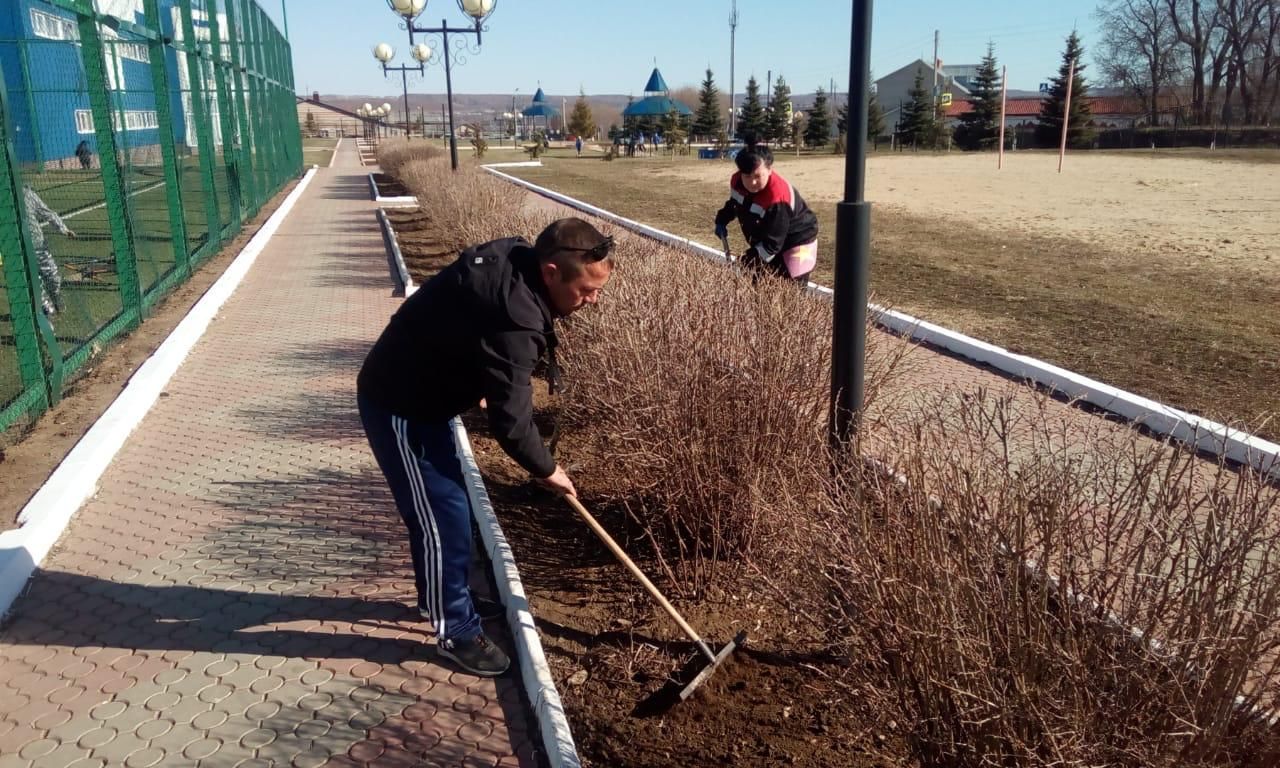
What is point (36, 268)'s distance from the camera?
5816mm

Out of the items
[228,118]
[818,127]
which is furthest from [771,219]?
[818,127]

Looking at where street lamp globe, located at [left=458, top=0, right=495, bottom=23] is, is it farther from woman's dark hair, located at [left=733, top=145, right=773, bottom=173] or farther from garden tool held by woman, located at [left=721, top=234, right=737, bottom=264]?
woman's dark hair, located at [left=733, top=145, right=773, bottom=173]

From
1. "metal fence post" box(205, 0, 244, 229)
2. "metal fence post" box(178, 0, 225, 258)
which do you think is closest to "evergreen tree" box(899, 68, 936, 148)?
"metal fence post" box(205, 0, 244, 229)

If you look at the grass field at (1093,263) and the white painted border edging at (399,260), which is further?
the white painted border edging at (399,260)

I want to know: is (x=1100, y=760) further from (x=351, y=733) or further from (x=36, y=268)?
(x=36, y=268)

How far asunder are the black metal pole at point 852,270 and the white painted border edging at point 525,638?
1.31 meters

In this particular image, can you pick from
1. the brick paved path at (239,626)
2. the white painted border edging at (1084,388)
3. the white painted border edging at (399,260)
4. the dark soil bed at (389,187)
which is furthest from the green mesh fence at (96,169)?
the dark soil bed at (389,187)

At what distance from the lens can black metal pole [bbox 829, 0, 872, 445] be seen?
339cm

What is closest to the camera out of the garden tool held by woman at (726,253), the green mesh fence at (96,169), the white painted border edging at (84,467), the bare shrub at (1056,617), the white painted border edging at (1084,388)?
the bare shrub at (1056,617)

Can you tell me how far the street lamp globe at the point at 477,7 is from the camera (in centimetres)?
1750

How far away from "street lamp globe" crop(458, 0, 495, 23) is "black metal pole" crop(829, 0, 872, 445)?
15.7 m

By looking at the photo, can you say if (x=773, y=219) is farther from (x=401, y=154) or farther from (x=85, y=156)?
(x=401, y=154)

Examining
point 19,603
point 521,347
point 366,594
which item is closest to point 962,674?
point 521,347

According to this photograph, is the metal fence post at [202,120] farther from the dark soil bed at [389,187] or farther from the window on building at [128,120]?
the dark soil bed at [389,187]
